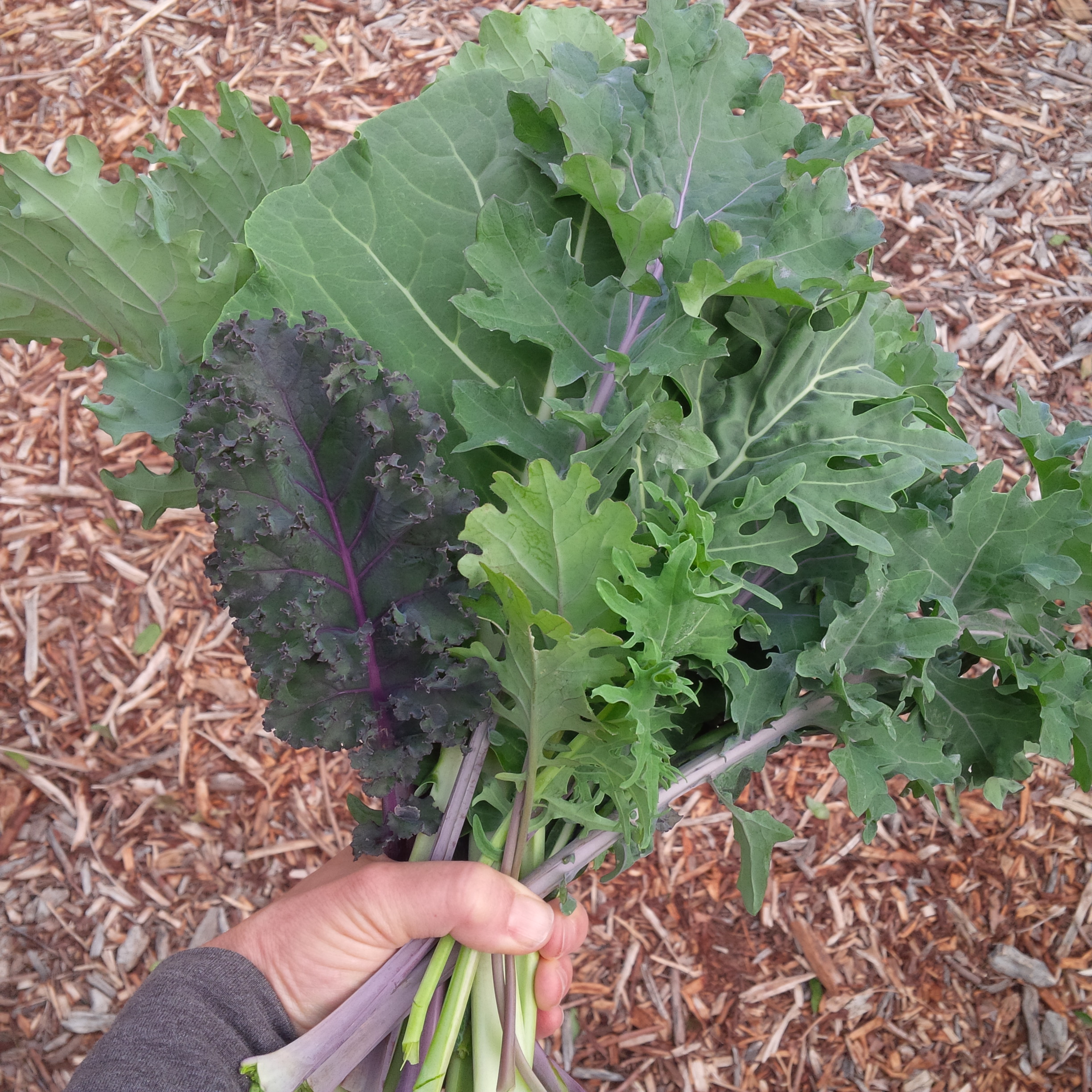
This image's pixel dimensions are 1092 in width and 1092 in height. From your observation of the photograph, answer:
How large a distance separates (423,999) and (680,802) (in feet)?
3.86

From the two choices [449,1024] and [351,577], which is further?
[449,1024]

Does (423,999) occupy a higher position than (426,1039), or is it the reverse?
(423,999)

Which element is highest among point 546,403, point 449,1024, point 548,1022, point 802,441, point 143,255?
point 143,255

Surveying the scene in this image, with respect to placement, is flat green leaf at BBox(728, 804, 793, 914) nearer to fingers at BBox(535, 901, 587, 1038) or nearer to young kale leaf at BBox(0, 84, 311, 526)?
fingers at BBox(535, 901, 587, 1038)

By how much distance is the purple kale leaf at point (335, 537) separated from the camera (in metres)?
1.18

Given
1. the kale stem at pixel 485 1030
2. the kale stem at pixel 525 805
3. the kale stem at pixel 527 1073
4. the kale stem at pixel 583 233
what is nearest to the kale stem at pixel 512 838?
the kale stem at pixel 525 805

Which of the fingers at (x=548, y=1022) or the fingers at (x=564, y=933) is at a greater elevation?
the fingers at (x=564, y=933)

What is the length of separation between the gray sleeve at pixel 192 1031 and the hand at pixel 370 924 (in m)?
0.04

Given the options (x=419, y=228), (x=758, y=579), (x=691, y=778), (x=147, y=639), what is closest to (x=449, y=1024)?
(x=691, y=778)

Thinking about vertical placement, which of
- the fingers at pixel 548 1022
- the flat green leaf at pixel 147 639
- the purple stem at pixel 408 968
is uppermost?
the purple stem at pixel 408 968

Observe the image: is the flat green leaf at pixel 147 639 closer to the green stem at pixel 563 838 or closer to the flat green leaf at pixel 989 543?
Result: the green stem at pixel 563 838

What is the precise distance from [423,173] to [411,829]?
945 mm

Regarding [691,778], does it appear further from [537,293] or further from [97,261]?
[97,261]

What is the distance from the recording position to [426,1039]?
147 centimetres
